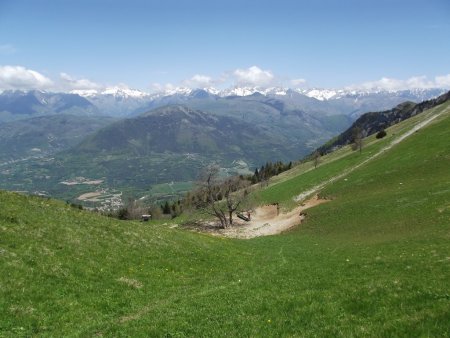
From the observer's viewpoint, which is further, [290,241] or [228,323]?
[290,241]

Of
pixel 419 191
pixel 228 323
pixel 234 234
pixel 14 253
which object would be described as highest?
pixel 14 253

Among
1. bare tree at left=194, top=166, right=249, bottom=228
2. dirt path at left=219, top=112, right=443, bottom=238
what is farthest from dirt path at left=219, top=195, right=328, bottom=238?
bare tree at left=194, top=166, right=249, bottom=228

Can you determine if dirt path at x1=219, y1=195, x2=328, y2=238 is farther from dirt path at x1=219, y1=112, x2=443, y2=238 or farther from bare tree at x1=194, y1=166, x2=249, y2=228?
bare tree at x1=194, y1=166, x2=249, y2=228

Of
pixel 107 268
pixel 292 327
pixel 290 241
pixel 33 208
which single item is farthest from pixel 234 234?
pixel 292 327

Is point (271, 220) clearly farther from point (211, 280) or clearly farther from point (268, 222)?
point (211, 280)

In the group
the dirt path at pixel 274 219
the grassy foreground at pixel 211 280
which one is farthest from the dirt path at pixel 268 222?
the grassy foreground at pixel 211 280

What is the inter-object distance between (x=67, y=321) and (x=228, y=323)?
7387 mm

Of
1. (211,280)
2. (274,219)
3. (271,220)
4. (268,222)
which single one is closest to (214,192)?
(268,222)

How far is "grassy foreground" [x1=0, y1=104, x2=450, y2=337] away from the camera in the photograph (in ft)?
49.6

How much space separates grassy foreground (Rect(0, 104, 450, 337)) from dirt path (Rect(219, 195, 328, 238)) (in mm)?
22829

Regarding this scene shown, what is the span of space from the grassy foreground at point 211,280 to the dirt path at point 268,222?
22.8 m

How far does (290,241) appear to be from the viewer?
2133 inches

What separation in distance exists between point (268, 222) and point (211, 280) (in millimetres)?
56164

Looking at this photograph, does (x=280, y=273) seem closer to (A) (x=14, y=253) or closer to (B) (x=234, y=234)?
(A) (x=14, y=253)
